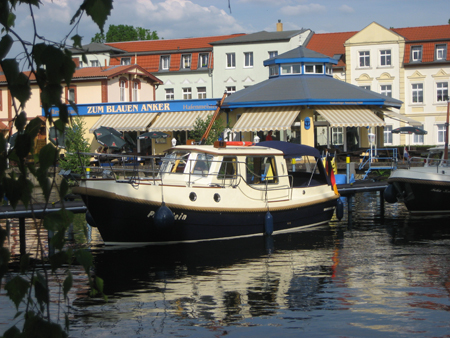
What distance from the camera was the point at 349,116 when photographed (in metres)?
35.6

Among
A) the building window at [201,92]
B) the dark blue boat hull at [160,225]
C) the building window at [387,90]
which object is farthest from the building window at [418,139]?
the dark blue boat hull at [160,225]

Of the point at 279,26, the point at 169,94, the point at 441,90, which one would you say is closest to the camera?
the point at 441,90

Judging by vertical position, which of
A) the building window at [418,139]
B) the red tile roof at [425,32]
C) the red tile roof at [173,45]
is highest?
the red tile roof at [173,45]

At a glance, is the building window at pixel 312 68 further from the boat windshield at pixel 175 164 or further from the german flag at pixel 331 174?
the boat windshield at pixel 175 164

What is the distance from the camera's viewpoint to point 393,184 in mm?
20516

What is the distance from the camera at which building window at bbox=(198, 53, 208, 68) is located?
181ft

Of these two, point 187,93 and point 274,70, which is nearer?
point 274,70

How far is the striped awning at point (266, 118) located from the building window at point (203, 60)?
1908 cm

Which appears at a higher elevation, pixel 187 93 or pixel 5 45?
pixel 187 93

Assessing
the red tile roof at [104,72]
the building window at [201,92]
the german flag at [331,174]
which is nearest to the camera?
the german flag at [331,174]

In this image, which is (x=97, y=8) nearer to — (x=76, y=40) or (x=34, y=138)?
(x=76, y=40)

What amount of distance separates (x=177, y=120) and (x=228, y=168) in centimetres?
2571

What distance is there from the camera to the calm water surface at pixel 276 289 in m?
8.17

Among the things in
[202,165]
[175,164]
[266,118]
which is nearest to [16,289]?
[202,165]
